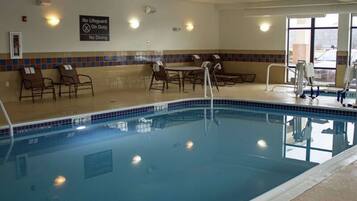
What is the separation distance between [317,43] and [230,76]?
2647 mm

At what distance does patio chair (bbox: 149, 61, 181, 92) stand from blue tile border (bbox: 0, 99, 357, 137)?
5.08 feet

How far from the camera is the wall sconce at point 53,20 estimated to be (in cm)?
945

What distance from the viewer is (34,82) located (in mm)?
8953

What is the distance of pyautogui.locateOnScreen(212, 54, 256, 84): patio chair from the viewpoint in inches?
501

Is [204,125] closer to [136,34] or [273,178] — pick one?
[273,178]

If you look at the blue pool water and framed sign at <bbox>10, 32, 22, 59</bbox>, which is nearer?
the blue pool water

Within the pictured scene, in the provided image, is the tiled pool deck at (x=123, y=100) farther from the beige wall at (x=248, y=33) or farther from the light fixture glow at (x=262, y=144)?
the light fixture glow at (x=262, y=144)

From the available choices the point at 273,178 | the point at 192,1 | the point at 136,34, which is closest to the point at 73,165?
the point at 273,178

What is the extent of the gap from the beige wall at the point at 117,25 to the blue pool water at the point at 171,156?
2.90 m

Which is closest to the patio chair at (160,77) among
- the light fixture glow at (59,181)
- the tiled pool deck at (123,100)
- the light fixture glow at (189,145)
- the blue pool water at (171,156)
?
the tiled pool deck at (123,100)

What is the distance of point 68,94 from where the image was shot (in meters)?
10.0

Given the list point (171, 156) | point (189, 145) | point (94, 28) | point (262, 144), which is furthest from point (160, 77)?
point (171, 156)

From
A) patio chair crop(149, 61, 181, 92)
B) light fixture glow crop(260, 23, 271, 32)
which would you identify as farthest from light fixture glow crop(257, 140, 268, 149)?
light fixture glow crop(260, 23, 271, 32)

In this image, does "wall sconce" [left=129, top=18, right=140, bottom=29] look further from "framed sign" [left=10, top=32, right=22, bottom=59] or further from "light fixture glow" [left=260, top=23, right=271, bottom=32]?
"light fixture glow" [left=260, top=23, right=271, bottom=32]
